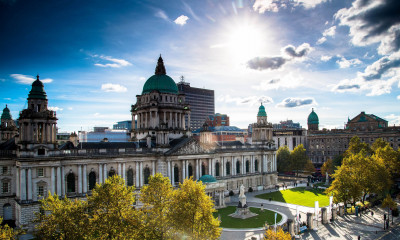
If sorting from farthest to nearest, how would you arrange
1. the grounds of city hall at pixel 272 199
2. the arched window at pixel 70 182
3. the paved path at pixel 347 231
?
the arched window at pixel 70 182 < the grounds of city hall at pixel 272 199 < the paved path at pixel 347 231

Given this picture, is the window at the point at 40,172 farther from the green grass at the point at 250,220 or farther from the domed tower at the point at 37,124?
the green grass at the point at 250,220

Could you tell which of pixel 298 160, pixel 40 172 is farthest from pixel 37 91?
pixel 298 160

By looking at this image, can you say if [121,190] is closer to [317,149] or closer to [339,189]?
[339,189]

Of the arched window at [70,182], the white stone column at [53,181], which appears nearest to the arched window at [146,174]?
the arched window at [70,182]

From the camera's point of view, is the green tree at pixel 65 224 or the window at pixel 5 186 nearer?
the green tree at pixel 65 224

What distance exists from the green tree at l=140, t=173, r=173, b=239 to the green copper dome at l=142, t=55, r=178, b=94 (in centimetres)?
4581

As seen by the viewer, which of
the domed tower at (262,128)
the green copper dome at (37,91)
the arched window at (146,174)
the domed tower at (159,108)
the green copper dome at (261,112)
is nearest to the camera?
the green copper dome at (37,91)

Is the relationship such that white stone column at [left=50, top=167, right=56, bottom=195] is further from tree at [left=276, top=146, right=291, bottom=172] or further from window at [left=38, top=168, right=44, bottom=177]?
tree at [left=276, top=146, right=291, bottom=172]

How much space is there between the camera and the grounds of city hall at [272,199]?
53.9 metres

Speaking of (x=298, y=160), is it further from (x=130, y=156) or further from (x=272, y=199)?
(x=130, y=156)

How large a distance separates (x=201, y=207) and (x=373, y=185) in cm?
4166

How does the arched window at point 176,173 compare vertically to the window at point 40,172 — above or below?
below

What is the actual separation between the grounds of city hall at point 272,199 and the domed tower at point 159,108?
91.5 ft

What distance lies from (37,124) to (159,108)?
3336 centimetres
